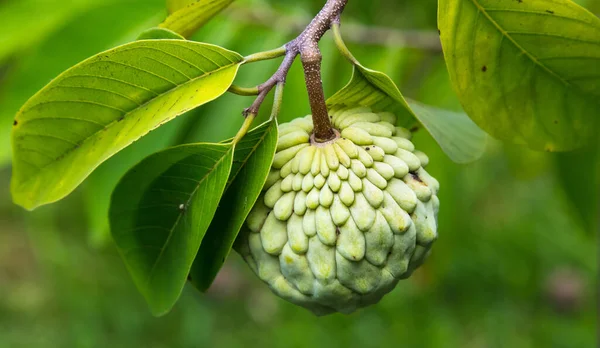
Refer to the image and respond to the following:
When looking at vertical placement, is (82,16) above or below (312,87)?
below

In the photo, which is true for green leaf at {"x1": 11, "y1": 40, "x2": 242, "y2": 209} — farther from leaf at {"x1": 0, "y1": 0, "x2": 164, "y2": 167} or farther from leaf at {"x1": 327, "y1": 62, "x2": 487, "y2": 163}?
leaf at {"x1": 0, "y1": 0, "x2": 164, "y2": 167}

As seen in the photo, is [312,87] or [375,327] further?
[375,327]

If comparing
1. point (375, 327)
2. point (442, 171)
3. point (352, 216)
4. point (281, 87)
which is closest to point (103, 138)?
point (281, 87)

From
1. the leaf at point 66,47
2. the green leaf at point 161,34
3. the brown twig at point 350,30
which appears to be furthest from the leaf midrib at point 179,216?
the brown twig at point 350,30

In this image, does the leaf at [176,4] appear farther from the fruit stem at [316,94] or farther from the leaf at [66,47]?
the leaf at [66,47]

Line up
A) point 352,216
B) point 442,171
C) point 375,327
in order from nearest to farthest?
point 352,216 < point 442,171 < point 375,327

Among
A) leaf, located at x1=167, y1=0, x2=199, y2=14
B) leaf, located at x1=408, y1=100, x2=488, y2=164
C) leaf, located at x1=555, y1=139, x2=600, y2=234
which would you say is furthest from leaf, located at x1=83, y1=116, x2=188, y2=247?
leaf, located at x1=555, y1=139, x2=600, y2=234

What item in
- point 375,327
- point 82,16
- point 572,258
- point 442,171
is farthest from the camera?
point 572,258

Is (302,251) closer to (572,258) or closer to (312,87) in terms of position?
(312,87)
